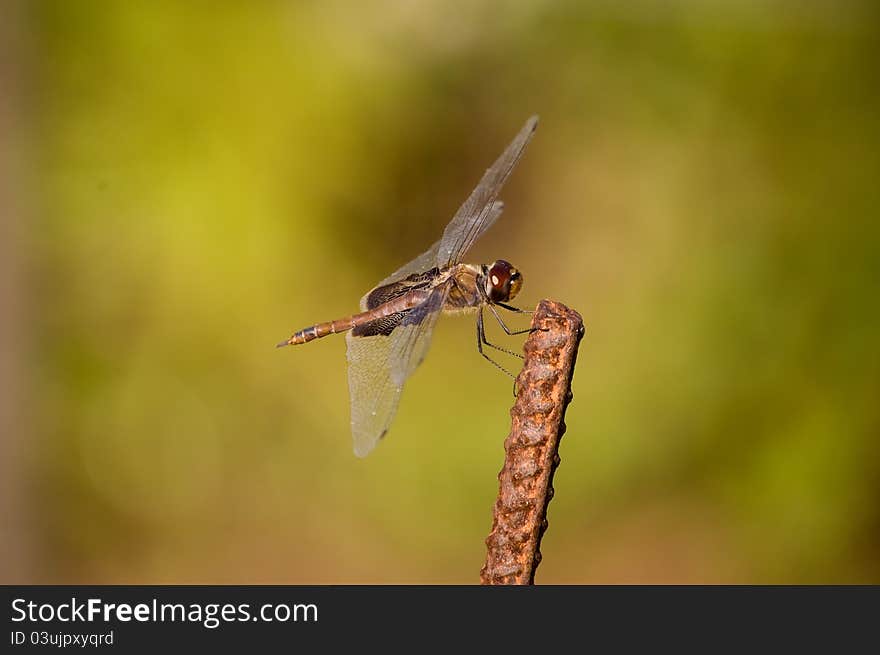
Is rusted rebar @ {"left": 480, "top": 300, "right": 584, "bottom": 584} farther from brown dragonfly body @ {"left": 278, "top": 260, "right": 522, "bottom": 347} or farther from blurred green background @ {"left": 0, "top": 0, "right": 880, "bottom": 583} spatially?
blurred green background @ {"left": 0, "top": 0, "right": 880, "bottom": 583}

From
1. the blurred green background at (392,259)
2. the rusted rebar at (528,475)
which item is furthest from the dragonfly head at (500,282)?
the rusted rebar at (528,475)

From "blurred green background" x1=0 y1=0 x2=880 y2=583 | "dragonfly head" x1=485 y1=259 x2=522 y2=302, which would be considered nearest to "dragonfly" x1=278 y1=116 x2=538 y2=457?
"dragonfly head" x1=485 y1=259 x2=522 y2=302

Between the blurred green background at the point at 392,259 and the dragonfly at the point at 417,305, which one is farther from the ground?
the blurred green background at the point at 392,259

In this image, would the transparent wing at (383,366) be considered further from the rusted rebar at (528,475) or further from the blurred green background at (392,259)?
the blurred green background at (392,259)

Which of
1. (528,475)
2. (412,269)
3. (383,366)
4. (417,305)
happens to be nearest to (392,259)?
(412,269)

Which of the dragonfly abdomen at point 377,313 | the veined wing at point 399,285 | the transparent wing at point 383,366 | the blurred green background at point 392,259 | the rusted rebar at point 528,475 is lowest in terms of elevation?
the rusted rebar at point 528,475

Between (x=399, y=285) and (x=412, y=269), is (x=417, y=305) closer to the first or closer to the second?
(x=399, y=285)
